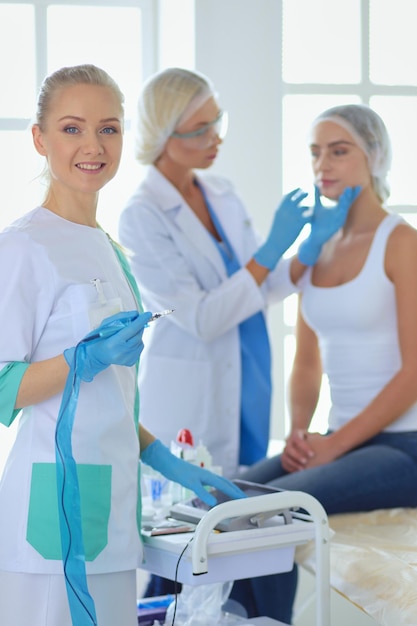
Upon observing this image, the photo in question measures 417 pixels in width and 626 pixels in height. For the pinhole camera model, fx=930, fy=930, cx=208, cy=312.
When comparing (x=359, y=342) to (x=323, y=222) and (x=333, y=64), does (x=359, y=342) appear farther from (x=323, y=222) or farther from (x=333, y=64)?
(x=333, y=64)

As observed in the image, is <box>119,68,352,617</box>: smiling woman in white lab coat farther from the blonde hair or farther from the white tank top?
the white tank top

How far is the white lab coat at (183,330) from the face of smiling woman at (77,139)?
78 centimetres

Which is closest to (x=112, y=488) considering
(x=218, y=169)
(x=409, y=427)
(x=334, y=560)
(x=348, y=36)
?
(x=334, y=560)

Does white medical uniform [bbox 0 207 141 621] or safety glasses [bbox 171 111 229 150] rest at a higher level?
safety glasses [bbox 171 111 229 150]

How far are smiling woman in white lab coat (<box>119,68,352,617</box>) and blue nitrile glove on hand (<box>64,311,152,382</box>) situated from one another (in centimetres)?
90

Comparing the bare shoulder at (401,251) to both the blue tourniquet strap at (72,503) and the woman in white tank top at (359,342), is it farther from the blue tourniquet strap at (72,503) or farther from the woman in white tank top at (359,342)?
the blue tourniquet strap at (72,503)

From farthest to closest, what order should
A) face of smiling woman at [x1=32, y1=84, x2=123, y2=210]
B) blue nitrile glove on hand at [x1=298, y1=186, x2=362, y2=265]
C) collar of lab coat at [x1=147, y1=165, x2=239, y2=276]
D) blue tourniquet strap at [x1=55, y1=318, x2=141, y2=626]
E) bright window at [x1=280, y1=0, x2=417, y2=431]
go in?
bright window at [x1=280, y1=0, x2=417, y2=431] < collar of lab coat at [x1=147, y1=165, x2=239, y2=276] < blue nitrile glove on hand at [x1=298, y1=186, x2=362, y2=265] < face of smiling woman at [x1=32, y1=84, x2=123, y2=210] < blue tourniquet strap at [x1=55, y1=318, x2=141, y2=626]

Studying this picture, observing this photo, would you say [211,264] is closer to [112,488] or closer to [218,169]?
[218,169]

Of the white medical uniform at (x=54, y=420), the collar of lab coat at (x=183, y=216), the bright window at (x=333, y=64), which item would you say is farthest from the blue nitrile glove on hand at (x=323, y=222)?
the white medical uniform at (x=54, y=420)

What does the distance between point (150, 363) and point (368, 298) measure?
2.03ft

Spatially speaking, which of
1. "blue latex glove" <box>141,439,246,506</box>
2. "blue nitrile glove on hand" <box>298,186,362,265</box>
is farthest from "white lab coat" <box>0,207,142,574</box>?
"blue nitrile glove on hand" <box>298,186,362,265</box>

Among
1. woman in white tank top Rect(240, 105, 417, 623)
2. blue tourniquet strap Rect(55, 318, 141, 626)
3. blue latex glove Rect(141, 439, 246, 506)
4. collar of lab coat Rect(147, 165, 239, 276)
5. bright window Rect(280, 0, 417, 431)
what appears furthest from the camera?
bright window Rect(280, 0, 417, 431)

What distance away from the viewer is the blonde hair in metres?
2.32

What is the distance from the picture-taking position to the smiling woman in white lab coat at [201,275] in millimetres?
2326
